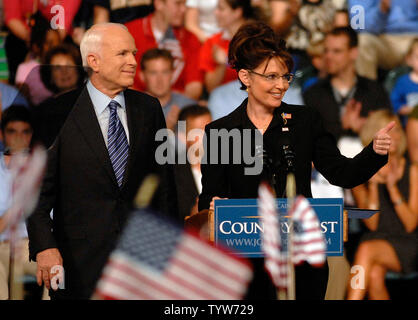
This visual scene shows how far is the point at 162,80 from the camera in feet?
18.1

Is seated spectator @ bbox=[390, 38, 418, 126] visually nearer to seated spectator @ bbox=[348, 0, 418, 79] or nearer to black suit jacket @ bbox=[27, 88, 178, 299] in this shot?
seated spectator @ bbox=[348, 0, 418, 79]

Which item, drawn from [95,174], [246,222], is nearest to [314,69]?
[95,174]

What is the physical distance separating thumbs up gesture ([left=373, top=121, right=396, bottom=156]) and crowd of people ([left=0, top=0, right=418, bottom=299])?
89.8 inches

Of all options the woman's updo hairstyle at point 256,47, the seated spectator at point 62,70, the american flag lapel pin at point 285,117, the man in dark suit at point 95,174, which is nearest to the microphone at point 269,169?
the american flag lapel pin at point 285,117

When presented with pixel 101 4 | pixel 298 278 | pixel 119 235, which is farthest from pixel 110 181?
pixel 101 4

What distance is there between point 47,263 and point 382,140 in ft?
4.66

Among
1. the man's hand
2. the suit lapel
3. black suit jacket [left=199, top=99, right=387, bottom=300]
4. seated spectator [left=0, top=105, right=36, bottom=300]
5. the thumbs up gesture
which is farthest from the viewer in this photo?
seated spectator [left=0, top=105, right=36, bottom=300]

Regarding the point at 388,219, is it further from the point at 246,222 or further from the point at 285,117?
the point at 246,222

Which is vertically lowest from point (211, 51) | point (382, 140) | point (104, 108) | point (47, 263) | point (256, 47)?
point (47, 263)

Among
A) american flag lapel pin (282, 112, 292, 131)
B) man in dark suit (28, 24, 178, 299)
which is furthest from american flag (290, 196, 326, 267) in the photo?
man in dark suit (28, 24, 178, 299)

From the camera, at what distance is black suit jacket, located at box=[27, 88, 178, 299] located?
3.48 meters

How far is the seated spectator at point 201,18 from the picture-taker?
18.5 feet

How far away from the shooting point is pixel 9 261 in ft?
17.3
